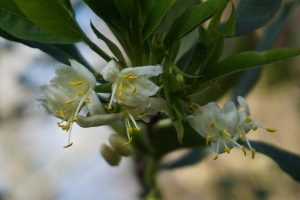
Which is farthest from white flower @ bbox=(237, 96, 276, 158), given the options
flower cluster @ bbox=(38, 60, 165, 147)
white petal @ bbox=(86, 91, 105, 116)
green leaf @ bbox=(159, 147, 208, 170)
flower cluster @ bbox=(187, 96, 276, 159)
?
green leaf @ bbox=(159, 147, 208, 170)

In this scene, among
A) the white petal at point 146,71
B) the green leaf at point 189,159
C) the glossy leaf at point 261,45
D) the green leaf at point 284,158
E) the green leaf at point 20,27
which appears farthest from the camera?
the green leaf at point 189,159

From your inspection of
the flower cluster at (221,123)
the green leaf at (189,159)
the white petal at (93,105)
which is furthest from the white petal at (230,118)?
the green leaf at (189,159)

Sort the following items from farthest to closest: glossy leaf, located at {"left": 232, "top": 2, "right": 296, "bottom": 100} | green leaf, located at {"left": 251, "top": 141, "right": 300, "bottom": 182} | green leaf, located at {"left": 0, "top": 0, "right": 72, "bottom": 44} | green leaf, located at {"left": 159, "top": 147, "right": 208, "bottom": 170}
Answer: green leaf, located at {"left": 159, "top": 147, "right": 208, "bottom": 170}
glossy leaf, located at {"left": 232, "top": 2, "right": 296, "bottom": 100}
green leaf, located at {"left": 251, "top": 141, "right": 300, "bottom": 182}
green leaf, located at {"left": 0, "top": 0, "right": 72, "bottom": 44}

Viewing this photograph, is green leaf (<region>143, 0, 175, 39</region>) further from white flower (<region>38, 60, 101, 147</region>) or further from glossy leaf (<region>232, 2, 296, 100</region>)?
glossy leaf (<region>232, 2, 296, 100</region>)

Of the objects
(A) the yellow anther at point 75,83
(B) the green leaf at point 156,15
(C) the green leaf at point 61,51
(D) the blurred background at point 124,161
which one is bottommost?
(D) the blurred background at point 124,161

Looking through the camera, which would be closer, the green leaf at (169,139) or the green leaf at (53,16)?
the green leaf at (53,16)

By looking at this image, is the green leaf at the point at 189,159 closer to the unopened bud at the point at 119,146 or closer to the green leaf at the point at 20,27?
the unopened bud at the point at 119,146
